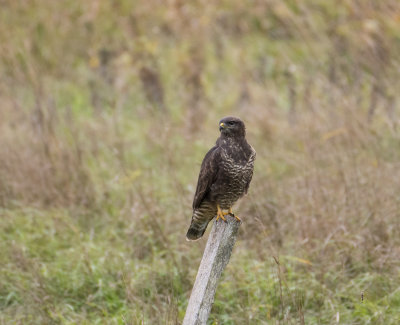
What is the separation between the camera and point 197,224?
313 cm

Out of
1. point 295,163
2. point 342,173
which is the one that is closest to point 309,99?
point 295,163

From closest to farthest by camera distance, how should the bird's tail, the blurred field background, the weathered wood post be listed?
the weathered wood post → the bird's tail → the blurred field background

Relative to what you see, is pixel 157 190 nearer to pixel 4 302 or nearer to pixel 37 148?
pixel 37 148

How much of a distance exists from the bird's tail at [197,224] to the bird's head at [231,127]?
0.46 meters

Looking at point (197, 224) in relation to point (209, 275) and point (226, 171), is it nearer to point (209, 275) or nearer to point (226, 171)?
point (226, 171)


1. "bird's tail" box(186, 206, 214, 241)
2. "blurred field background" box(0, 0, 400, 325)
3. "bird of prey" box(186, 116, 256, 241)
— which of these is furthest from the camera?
"blurred field background" box(0, 0, 400, 325)

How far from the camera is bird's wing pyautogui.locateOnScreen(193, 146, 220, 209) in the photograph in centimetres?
290

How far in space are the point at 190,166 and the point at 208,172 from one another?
256 centimetres

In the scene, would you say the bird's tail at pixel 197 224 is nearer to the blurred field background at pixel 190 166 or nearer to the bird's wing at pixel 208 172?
the bird's wing at pixel 208 172

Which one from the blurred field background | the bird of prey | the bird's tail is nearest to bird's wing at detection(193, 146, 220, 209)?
the bird of prey

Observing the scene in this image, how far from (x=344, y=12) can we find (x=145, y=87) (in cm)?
273

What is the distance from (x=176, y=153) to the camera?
580 cm

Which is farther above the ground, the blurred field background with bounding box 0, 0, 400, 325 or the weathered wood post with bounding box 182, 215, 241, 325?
the weathered wood post with bounding box 182, 215, 241, 325

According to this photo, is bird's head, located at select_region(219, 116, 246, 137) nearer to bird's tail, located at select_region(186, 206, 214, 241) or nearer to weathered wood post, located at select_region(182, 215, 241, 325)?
bird's tail, located at select_region(186, 206, 214, 241)
